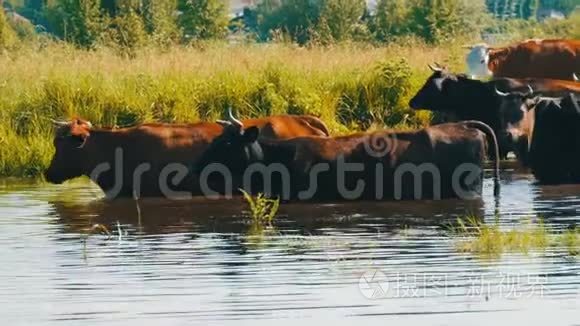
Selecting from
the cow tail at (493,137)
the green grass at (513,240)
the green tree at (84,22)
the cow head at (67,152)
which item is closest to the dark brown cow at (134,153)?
the cow head at (67,152)

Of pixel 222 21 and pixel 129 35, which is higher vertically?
pixel 129 35

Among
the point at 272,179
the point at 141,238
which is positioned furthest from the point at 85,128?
the point at 141,238

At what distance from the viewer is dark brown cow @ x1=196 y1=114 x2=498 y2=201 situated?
20188 millimetres

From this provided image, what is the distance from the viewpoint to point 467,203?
1994 centimetres

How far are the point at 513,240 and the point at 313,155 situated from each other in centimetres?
441

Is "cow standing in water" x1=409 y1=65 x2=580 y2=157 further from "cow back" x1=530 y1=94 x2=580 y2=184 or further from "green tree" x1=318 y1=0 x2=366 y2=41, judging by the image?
"green tree" x1=318 y1=0 x2=366 y2=41

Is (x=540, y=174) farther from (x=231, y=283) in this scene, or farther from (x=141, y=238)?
(x=231, y=283)

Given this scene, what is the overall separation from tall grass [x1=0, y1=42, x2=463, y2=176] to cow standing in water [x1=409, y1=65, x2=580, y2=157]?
140 centimetres

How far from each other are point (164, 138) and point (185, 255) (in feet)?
17.7

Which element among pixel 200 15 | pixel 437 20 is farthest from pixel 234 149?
pixel 200 15

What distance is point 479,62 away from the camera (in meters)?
32.4

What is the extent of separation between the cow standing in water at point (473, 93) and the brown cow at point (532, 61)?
6038 millimetres

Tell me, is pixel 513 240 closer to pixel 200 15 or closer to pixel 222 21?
pixel 200 15

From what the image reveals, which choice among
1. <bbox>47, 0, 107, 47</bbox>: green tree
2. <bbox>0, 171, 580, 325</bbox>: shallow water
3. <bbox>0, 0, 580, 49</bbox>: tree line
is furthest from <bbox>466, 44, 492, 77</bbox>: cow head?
<bbox>47, 0, 107, 47</bbox>: green tree
